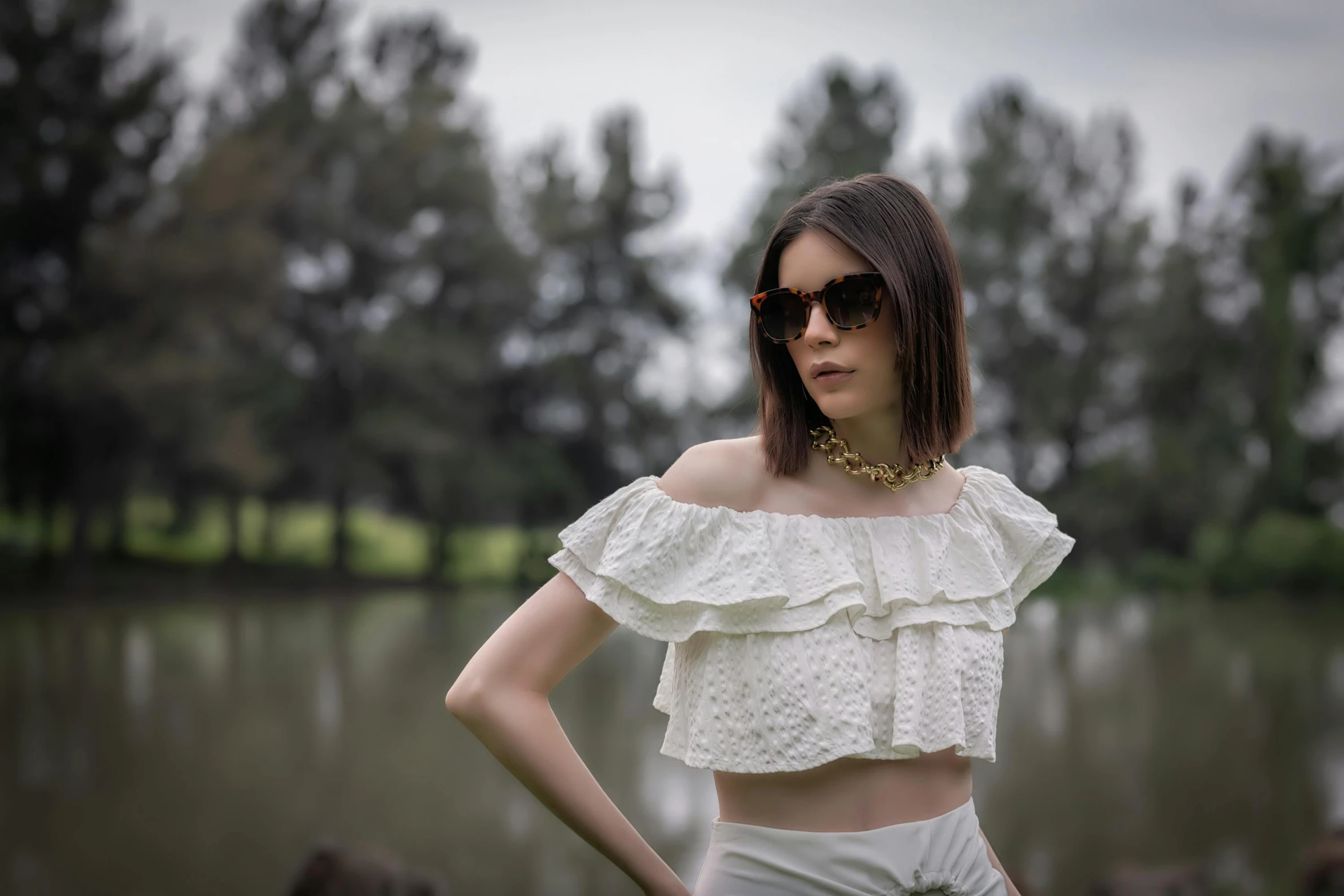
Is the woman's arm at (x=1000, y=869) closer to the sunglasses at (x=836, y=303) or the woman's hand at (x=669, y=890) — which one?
the woman's hand at (x=669, y=890)

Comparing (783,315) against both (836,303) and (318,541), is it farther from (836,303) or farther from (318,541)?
(318,541)

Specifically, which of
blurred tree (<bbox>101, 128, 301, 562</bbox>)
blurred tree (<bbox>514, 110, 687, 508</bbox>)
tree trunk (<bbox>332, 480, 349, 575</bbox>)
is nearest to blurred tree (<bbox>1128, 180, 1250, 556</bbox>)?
blurred tree (<bbox>514, 110, 687, 508</bbox>)

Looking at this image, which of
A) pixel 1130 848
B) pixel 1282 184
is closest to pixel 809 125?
pixel 1282 184

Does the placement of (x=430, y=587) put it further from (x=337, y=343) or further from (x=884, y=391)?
(x=884, y=391)

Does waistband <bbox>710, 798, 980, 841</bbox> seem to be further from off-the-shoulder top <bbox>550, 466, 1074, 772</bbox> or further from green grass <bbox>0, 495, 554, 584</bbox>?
green grass <bbox>0, 495, 554, 584</bbox>

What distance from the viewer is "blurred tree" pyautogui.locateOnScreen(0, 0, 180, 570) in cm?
1382

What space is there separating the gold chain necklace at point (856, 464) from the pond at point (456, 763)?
4.57 meters

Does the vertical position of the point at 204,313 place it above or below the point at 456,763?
above

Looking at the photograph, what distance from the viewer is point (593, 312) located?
18.1 m

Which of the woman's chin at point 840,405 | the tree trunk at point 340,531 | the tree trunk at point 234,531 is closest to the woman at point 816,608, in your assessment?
the woman's chin at point 840,405

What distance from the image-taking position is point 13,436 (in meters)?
14.1

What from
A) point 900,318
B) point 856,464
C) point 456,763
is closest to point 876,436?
point 856,464

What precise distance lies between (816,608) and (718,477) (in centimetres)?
17

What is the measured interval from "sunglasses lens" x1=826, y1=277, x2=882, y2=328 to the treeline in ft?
45.5
